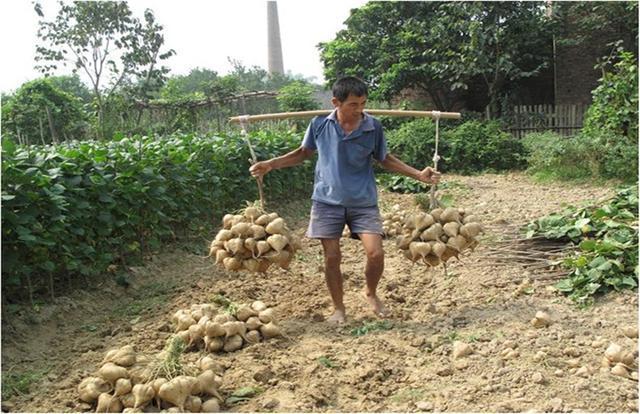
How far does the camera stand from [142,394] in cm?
293

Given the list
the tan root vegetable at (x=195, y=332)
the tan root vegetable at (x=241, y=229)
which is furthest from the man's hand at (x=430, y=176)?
the tan root vegetable at (x=195, y=332)

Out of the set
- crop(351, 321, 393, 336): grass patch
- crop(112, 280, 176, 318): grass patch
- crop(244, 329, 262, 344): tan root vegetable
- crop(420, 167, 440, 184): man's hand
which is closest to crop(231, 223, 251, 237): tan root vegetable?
crop(244, 329, 262, 344): tan root vegetable

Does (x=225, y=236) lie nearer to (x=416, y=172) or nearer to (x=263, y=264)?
(x=263, y=264)

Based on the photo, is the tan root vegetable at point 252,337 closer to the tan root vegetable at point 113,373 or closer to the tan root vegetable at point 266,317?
the tan root vegetable at point 266,317

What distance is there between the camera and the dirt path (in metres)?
3.10

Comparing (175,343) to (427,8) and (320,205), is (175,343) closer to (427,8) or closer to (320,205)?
(320,205)

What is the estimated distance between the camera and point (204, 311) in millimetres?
3979

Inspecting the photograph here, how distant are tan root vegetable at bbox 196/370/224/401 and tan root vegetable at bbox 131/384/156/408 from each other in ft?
0.75

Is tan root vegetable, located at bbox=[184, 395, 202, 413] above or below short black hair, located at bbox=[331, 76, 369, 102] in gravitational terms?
below

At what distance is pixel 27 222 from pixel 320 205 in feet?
6.81

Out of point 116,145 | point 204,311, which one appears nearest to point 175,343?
point 204,311

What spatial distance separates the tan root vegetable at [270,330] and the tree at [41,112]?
13.7m

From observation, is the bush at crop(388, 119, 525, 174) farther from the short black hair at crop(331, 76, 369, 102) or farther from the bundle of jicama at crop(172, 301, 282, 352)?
the bundle of jicama at crop(172, 301, 282, 352)

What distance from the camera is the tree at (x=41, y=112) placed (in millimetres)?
16344
